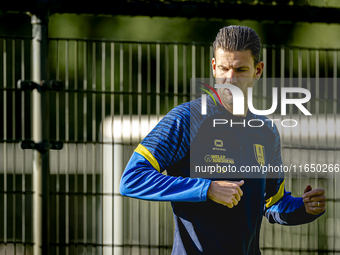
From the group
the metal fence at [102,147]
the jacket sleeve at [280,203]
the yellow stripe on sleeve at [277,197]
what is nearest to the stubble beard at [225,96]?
the jacket sleeve at [280,203]

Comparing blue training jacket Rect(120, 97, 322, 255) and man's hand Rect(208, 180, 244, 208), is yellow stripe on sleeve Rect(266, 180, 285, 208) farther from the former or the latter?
man's hand Rect(208, 180, 244, 208)

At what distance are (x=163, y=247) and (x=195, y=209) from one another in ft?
3.47

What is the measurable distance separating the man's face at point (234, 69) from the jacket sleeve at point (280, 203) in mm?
412

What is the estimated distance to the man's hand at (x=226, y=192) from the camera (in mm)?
1789

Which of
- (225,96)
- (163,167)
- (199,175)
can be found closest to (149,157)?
(163,167)

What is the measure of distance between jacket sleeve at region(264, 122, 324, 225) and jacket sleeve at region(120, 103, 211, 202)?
583 mm

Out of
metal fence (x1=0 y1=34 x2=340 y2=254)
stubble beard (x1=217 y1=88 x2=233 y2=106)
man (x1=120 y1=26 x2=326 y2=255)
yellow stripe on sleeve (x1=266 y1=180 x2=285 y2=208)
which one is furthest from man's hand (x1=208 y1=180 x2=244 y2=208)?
metal fence (x1=0 y1=34 x2=340 y2=254)

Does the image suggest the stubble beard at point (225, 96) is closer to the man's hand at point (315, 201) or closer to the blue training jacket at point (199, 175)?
the blue training jacket at point (199, 175)

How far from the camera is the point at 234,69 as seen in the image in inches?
79.5

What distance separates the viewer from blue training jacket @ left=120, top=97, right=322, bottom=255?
1.87m

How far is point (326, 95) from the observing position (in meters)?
3.04

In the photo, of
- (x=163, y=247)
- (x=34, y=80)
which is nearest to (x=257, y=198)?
(x=163, y=247)

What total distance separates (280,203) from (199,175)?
1.93 ft

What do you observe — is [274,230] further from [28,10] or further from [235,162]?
[28,10]
